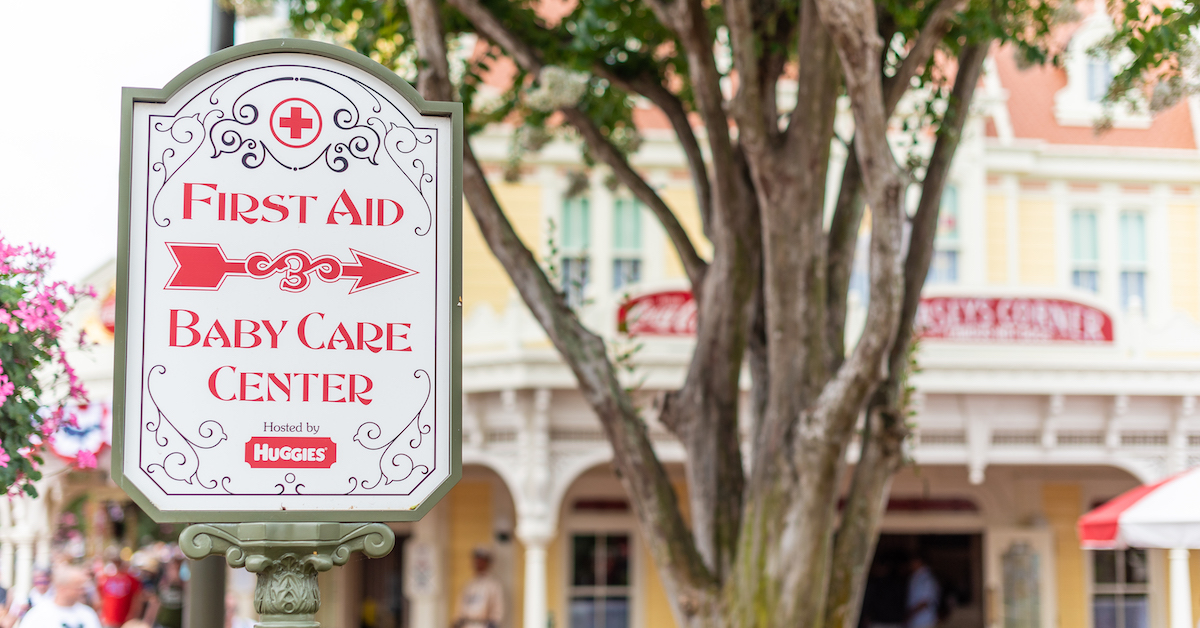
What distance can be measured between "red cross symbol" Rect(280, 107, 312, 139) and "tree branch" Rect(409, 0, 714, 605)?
9.48ft

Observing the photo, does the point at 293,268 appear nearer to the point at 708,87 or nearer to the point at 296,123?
the point at 296,123

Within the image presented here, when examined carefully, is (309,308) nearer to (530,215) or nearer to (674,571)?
(674,571)

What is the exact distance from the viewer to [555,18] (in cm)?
1364

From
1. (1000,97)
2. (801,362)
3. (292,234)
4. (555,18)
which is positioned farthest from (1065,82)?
(292,234)

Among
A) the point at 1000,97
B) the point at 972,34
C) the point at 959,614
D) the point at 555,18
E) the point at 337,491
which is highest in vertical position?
the point at 555,18

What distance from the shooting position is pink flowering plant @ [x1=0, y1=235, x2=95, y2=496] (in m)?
2.76

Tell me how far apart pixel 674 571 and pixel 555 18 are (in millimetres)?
9879

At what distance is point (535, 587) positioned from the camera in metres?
10.0

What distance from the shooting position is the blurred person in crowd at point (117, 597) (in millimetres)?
10828

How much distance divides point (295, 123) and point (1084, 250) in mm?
13013

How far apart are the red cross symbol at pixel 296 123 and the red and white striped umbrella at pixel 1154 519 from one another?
19.2 feet

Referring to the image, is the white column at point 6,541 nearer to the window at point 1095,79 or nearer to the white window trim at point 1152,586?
the white window trim at point 1152,586

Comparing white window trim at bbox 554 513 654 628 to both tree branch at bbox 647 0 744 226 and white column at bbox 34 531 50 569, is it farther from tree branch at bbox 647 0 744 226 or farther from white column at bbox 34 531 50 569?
tree branch at bbox 647 0 744 226

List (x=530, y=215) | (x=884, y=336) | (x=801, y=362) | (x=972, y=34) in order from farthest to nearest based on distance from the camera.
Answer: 1. (x=530, y=215)
2. (x=972, y=34)
3. (x=801, y=362)
4. (x=884, y=336)
